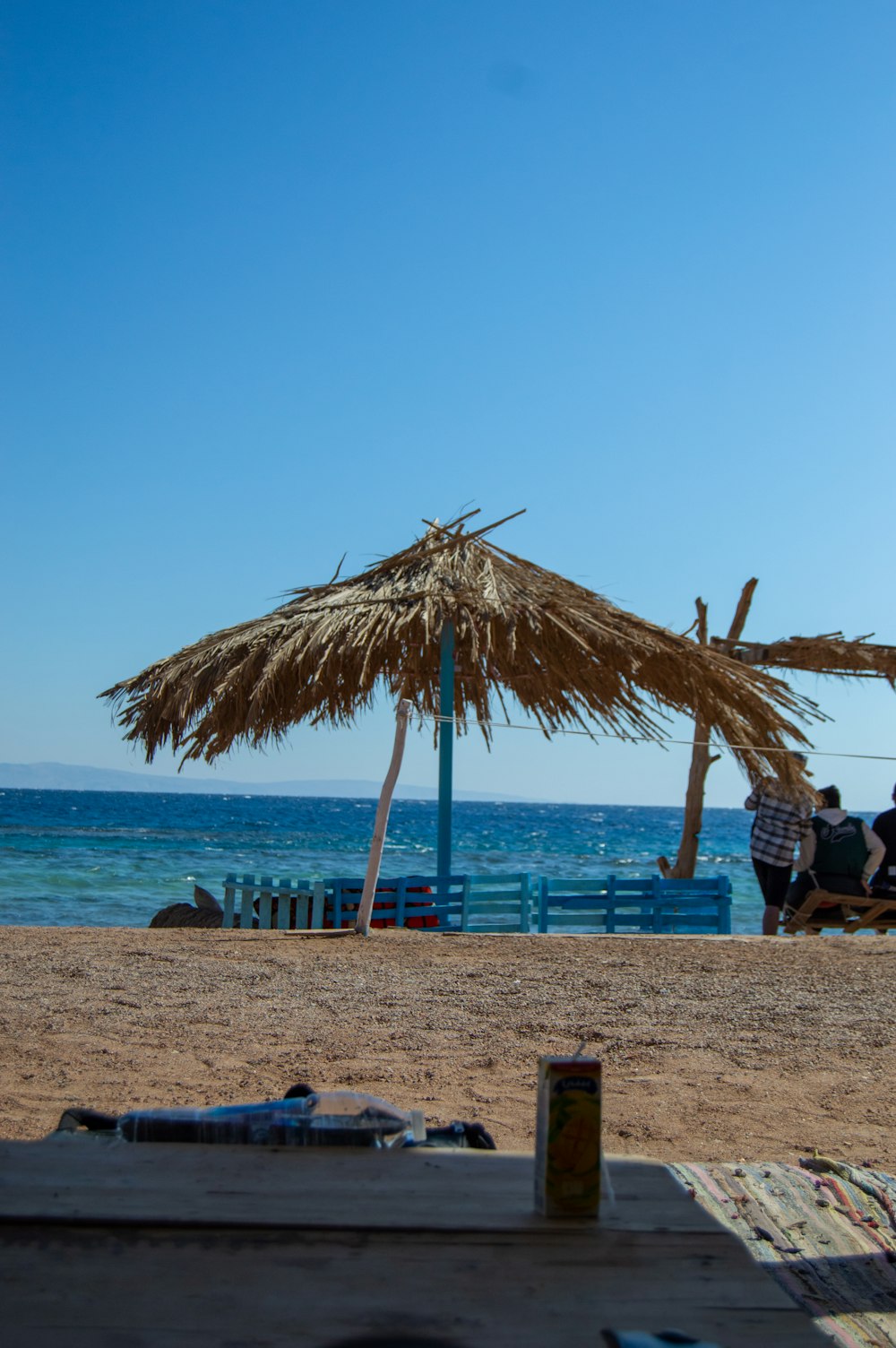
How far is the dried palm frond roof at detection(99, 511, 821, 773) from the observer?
823cm

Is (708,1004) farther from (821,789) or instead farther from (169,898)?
(169,898)

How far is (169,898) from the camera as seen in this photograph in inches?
757

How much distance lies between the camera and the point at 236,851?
114 feet

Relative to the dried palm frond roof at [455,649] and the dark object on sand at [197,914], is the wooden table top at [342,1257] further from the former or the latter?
the dark object on sand at [197,914]

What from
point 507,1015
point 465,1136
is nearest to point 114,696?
point 507,1015

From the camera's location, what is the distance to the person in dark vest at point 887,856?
27.0 feet

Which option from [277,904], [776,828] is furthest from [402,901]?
[776,828]

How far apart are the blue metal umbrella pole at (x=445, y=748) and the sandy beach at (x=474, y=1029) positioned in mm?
1118

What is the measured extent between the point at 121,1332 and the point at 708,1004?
5.05 m

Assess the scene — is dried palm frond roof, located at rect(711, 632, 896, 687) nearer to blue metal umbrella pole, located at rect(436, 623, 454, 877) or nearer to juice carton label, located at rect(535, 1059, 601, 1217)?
blue metal umbrella pole, located at rect(436, 623, 454, 877)

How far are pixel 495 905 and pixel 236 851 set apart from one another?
88.7 ft

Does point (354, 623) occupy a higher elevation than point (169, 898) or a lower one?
higher

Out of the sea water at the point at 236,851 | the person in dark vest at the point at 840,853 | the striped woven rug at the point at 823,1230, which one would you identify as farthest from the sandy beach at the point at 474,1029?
the sea water at the point at 236,851

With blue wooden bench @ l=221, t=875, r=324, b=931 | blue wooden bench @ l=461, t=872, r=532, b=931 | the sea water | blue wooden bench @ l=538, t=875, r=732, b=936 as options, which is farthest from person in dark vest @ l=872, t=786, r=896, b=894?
the sea water
